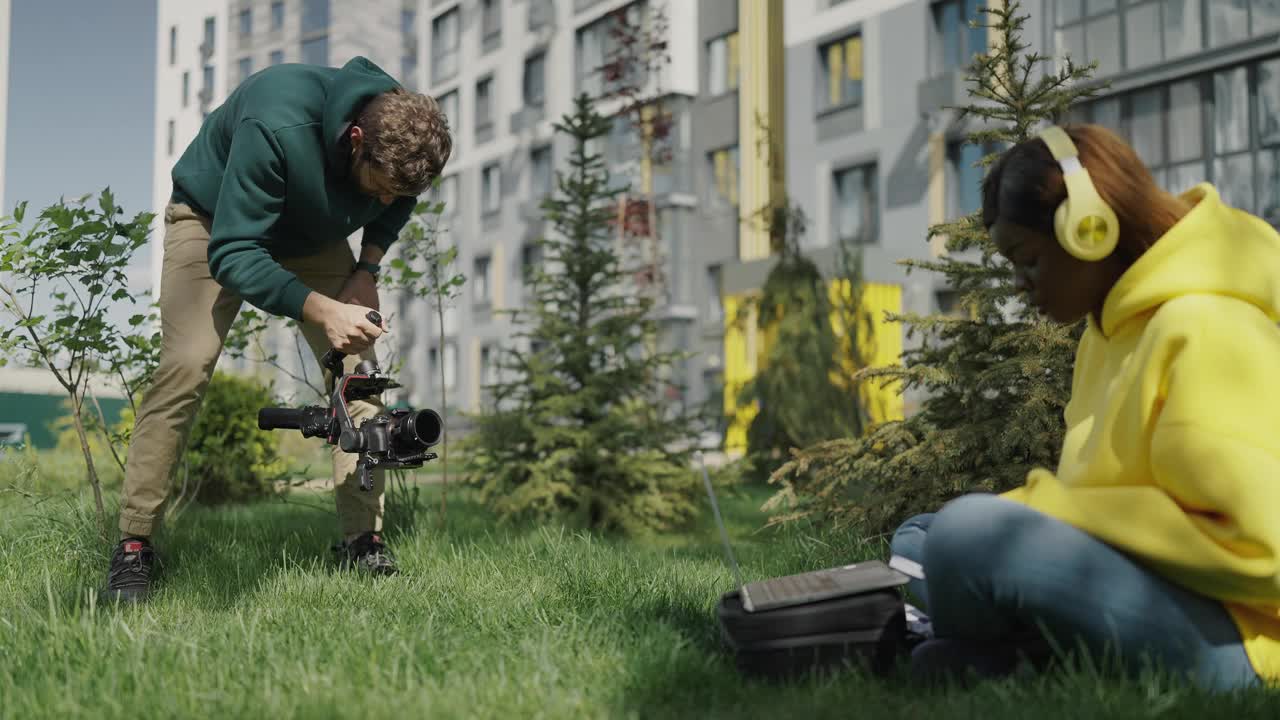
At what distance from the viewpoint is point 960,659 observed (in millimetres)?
2293

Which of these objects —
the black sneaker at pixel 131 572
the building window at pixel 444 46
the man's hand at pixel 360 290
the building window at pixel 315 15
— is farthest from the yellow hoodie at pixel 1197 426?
the building window at pixel 315 15

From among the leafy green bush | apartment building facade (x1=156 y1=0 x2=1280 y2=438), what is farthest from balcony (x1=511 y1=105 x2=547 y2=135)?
the leafy green bush

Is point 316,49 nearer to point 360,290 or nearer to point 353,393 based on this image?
point 360,290

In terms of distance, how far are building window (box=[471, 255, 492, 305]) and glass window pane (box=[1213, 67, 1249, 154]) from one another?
65.9ft

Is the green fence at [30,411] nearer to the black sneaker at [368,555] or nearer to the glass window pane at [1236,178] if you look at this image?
the black sneaker at [368,555]

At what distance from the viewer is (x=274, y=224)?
3.66 metres

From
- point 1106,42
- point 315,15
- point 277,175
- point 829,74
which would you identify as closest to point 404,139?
point 277,175

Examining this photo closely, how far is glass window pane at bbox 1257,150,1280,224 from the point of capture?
12.3 metres

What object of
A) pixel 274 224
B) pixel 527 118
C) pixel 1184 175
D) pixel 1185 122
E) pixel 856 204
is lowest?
pixel 274 224

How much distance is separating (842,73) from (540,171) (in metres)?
12.0

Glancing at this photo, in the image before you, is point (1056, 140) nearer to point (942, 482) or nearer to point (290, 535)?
point (942, 482)

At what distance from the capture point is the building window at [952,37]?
14.9 metres

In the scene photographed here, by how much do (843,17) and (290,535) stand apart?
46.6 ft

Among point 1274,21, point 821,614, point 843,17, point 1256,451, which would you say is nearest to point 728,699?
point 821,614
